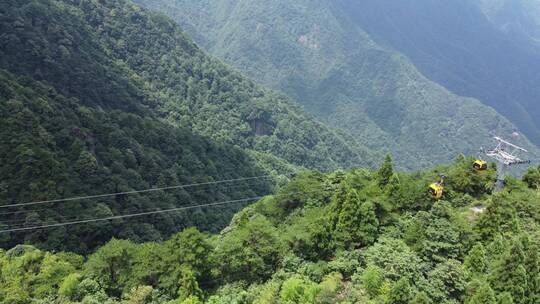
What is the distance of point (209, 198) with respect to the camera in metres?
107

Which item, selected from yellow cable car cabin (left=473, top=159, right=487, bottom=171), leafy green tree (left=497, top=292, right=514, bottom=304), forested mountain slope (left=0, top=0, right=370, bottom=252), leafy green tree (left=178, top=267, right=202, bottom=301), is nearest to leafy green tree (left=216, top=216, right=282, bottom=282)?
leafy green tree (left=178, top=267, right=202, bottom=301)

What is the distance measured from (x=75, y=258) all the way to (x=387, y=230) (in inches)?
1319

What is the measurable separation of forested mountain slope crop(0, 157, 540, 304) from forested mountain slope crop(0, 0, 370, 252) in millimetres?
25694

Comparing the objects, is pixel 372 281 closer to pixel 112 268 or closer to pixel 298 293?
pixel 298 293

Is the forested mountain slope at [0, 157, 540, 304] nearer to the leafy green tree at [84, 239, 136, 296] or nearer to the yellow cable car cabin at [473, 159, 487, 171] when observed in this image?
the leafy green tree at [84, 239, 136, 296]

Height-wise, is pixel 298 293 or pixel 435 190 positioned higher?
pixel 435 190

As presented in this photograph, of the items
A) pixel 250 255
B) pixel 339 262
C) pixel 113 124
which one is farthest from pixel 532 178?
pixel 113 124

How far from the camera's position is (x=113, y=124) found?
101000 mm

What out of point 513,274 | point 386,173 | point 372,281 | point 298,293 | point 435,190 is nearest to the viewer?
point 513,274

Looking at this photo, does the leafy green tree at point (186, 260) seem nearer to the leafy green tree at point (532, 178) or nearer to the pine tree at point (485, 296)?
the pine tree at point (485, 296)

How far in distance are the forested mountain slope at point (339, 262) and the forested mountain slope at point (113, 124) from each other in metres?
25.7

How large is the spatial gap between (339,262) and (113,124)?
75.0m

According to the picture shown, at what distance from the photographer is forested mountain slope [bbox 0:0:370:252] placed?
7306 cm

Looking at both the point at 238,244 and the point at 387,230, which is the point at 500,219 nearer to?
the point at 387,230
